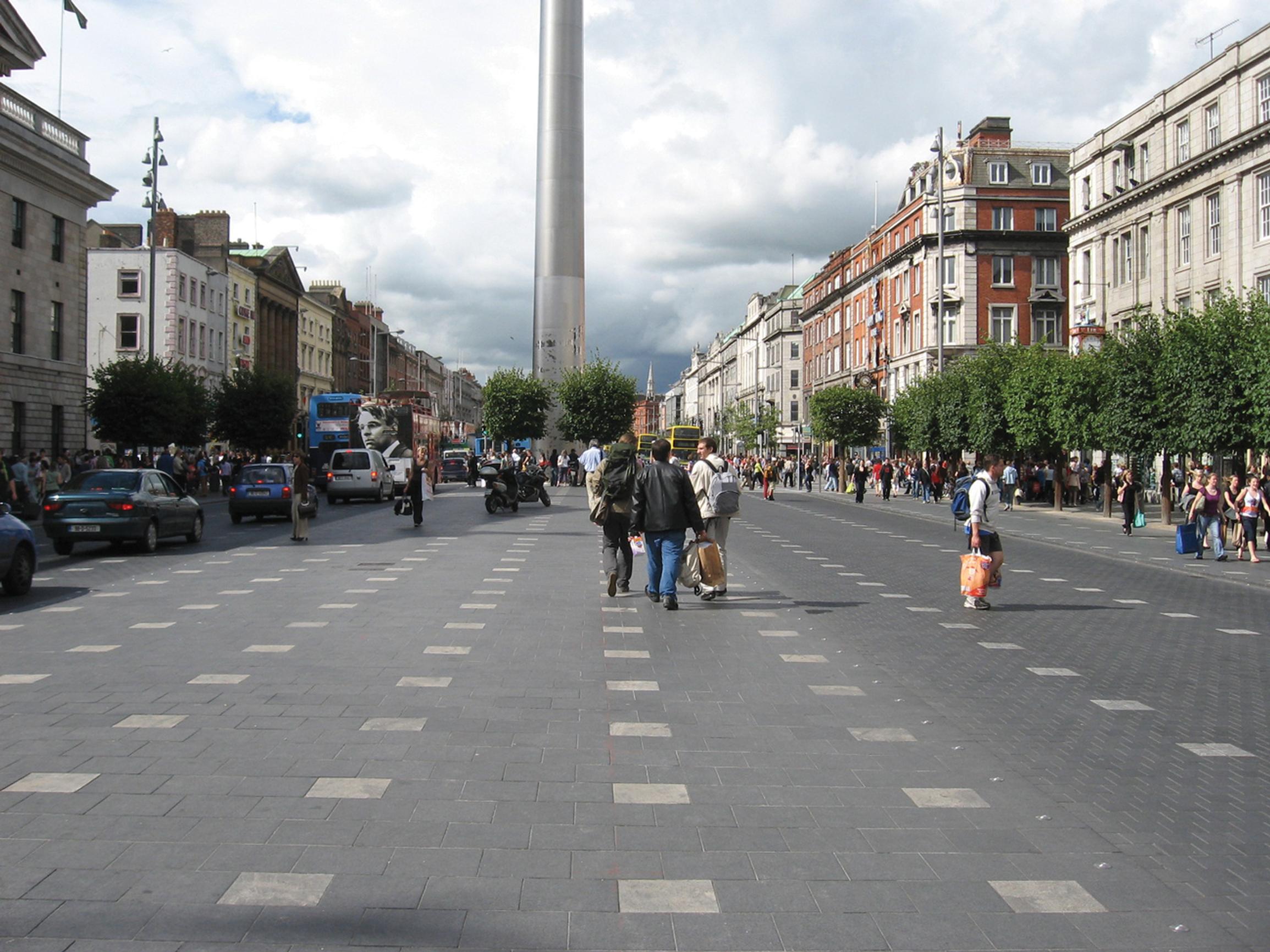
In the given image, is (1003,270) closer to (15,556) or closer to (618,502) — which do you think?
(618,502)

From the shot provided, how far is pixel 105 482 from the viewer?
19.5 metres

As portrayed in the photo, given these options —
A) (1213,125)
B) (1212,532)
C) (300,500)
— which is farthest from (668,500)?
(1213,125)

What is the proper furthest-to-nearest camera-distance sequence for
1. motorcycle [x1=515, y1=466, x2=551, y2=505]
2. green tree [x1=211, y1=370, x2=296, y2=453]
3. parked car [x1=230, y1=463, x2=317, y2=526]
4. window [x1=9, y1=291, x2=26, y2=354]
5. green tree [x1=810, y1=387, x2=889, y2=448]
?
green tree [x1=810, y1=387, x2=889, y2=448] < green tree [x1=211, y1=370, x2=296, y2=453] < window [x1=9, y1=291, x2=26, y2=354] < motorcycle [x1=515, y1=466, x2=551, y2=505] < parked car [x1=230, y1=463, x2=317, y2=526]

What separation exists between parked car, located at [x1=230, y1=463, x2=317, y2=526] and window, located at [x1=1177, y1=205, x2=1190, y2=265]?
32.9m

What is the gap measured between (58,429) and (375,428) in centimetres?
1215

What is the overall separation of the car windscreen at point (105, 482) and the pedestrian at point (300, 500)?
2708mm

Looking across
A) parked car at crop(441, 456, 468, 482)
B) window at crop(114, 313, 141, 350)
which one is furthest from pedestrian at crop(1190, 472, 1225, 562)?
window at crop(114, 313, 141, 350)

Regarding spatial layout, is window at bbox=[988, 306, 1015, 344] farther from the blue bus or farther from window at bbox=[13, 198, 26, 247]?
window at bbox=[13, 198, 26, 247]

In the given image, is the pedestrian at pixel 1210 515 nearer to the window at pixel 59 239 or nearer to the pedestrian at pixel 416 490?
the pedestrian at pixel 416 490

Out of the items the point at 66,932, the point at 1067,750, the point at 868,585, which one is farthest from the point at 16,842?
the point at 868,585

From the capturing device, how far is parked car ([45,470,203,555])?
18.6 meters

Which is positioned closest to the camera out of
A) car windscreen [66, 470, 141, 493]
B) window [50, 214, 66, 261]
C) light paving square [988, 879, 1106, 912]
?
light paving square [988, 879, 1106, 912]

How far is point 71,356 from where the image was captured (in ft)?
135

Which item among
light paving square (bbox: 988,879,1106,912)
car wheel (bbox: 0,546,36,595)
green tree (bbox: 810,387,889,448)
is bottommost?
light paving square (bbox: 988,879,1106,912)
